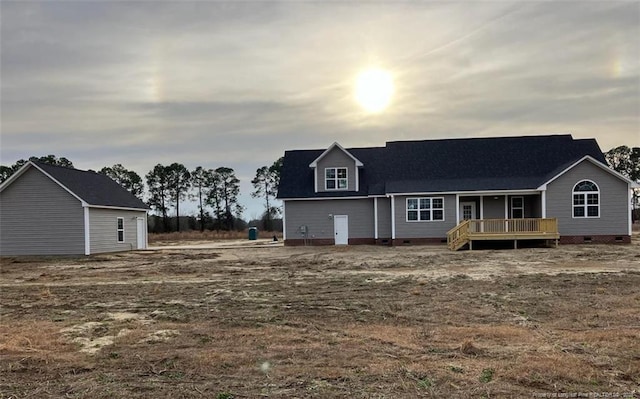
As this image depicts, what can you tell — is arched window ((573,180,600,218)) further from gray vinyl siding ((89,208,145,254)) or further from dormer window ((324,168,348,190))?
gray vinyl siding ((89,208,145,254))

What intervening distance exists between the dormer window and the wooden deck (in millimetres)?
8204

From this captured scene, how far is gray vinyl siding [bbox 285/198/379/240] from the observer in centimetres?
3022

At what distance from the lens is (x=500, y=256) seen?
816 inches

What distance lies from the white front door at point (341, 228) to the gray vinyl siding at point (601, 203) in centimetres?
1130

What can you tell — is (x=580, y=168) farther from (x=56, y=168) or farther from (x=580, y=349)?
(x=56, y=168)

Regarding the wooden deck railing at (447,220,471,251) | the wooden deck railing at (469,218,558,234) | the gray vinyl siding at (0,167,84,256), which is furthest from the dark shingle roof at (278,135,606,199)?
the gray vinyl siding at (0,167,84,256)

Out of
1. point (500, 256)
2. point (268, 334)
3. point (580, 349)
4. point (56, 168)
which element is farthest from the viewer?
point (56, 168)

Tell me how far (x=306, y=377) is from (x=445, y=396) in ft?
5.21

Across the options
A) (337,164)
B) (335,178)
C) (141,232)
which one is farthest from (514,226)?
(141,232)

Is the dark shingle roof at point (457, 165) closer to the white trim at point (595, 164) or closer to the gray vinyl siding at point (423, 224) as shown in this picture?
the gray vinyl siding at point (423, 224)

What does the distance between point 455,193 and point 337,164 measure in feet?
24.2

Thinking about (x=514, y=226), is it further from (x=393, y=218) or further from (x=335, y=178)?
(x=335, y=178)

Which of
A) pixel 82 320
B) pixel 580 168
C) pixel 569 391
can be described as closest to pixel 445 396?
pixel 569 391

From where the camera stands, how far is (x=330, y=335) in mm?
7859
